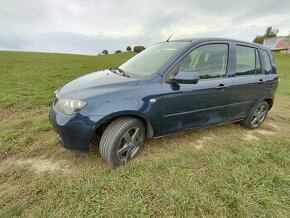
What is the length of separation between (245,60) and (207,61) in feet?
3.24

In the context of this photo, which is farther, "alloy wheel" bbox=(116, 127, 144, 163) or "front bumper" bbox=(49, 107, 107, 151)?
"alloy wheel" bbox=(116, 127, 144, 163)

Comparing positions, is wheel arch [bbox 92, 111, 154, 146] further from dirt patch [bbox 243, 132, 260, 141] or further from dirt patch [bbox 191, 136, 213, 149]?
dirt patch [bbox 243, 132, 260, 141]

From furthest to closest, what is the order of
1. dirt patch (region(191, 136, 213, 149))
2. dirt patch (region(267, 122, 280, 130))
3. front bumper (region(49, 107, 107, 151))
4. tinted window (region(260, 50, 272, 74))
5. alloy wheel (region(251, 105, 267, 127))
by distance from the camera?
dirt patch (region(267, 122, 280, 130)) < alloy wheel (region(251, 105, 267, 127)) < tinted window (region(260, 50, 272, 74)) < dirt patch (region(191, 136, 213, 149)) < front bumper (region(49, 107, 107, 151))

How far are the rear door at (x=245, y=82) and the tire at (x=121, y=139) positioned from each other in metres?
1.78

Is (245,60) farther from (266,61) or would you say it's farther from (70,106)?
(70,106)

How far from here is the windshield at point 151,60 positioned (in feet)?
10.7

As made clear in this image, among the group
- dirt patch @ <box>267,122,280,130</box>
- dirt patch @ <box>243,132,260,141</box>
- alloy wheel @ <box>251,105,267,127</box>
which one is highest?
alloy wheel @ <box>251,105,267,127</box>

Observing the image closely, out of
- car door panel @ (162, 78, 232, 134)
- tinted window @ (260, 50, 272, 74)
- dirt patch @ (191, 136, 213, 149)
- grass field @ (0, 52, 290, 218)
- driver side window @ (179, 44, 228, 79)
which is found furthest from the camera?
tinted window @ (260, 50, 272, 74)

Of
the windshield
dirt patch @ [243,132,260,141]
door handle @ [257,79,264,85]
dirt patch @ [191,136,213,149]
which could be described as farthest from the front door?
door handle @ [257,79,264,85]

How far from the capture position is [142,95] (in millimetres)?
2920

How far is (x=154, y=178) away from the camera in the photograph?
112 inches

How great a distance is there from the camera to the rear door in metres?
3.91

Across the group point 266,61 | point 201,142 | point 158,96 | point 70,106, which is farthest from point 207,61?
point 70,106

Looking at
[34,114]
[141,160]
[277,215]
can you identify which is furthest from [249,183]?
[34,114]
